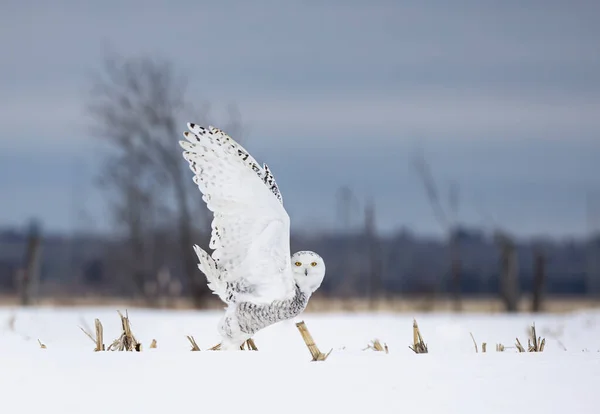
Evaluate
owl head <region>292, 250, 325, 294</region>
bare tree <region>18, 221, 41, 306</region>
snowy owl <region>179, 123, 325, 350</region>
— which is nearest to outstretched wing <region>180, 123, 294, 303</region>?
snowy owl <region>179, 123, 325, 350</region>

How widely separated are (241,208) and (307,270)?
60cm

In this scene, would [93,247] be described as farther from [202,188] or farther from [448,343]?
[202,188]

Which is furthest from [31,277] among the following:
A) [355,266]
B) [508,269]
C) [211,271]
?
[355,266]

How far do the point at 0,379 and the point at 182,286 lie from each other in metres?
21.1

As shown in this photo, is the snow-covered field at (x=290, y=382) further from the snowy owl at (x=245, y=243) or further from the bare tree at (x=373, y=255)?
the bare tree at (x=373, y=255)

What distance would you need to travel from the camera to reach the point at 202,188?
6082 mm

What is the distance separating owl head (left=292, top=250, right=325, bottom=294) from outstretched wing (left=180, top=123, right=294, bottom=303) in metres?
0.10

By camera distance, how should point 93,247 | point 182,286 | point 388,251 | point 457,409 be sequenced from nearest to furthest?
point 457,409 < point 182,286 < point 93,247 < point 388,251

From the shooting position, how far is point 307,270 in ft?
20.7

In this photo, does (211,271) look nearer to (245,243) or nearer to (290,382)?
(245,243)

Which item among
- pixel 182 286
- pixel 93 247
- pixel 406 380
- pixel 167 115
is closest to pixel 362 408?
pixel 406 380

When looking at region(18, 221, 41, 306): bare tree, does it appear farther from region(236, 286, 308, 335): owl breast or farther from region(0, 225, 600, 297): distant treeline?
region(236, 286, 308, 335): owl breast

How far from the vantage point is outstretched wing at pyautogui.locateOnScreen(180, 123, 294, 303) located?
19.7 feet

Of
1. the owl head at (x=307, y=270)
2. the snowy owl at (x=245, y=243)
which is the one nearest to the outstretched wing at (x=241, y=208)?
the snowy owl at (x=245, y=243)
